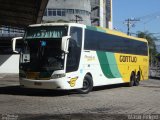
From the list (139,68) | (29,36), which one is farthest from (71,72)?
(139,68)

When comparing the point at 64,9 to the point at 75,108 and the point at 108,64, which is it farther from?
the point at 75,108

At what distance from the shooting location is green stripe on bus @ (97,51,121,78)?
22.9 m

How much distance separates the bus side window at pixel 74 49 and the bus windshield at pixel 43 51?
42 cm

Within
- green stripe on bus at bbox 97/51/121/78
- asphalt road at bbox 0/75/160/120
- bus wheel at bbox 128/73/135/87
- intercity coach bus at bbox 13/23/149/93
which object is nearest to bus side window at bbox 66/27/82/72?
intercity coach bus at bbox 13/23/149/93

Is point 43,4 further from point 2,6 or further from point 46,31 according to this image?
point 46,31

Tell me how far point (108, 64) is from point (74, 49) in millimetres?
4396

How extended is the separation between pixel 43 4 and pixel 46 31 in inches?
446

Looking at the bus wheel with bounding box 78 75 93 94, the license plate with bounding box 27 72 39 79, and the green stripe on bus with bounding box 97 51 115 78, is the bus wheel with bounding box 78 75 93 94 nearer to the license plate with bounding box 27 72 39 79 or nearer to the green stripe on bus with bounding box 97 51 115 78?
the green stripe on bus with bounding box 97 51 115 78

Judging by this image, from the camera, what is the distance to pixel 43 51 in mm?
19297

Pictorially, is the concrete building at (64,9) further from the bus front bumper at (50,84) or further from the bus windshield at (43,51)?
the bus front bumper at (50,84)

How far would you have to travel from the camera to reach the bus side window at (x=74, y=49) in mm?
19464

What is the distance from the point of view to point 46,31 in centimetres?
1970

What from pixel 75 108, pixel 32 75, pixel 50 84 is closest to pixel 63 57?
pixel 50 84

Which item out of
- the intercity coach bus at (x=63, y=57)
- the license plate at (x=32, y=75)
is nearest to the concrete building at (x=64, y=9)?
the intercity coach bus at (x=63, y=57)
